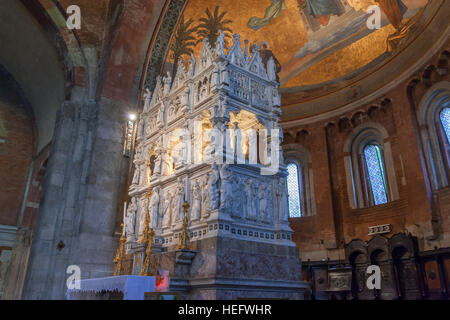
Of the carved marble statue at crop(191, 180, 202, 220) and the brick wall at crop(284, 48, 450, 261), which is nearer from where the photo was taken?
the carved marble statue at crop(191, 180, 202, 220)

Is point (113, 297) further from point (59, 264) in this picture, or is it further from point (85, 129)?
point (85, 129)

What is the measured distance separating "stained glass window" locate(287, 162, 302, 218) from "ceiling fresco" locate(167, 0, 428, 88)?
446cm

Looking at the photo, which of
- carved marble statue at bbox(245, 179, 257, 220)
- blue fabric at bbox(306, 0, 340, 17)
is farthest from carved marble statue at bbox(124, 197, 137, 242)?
blue fabric at bbox(306, 0, 340, 17)

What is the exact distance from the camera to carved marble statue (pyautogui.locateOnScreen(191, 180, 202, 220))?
287 inches

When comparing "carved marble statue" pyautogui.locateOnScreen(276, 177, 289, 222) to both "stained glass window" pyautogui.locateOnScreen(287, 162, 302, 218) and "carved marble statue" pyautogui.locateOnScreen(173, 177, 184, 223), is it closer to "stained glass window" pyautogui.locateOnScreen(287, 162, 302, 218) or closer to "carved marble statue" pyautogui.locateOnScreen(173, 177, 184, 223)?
"carved marble statue" pyautogui.locateOnScreen(173, 177, 184, 223)

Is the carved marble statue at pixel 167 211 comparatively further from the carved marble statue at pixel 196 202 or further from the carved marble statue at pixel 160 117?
the carved marble statue at pixel 160 117

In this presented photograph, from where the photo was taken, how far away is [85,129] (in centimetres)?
1119

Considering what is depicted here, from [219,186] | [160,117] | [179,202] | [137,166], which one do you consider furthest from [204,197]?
[137,166]

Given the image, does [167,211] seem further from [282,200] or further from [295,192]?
[295,192]

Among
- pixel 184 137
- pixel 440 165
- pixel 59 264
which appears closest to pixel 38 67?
pixel 59 264

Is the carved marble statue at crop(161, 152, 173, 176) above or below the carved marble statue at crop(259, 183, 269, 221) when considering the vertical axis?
above

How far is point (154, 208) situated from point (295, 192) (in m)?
10.8

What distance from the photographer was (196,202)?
7395mm
